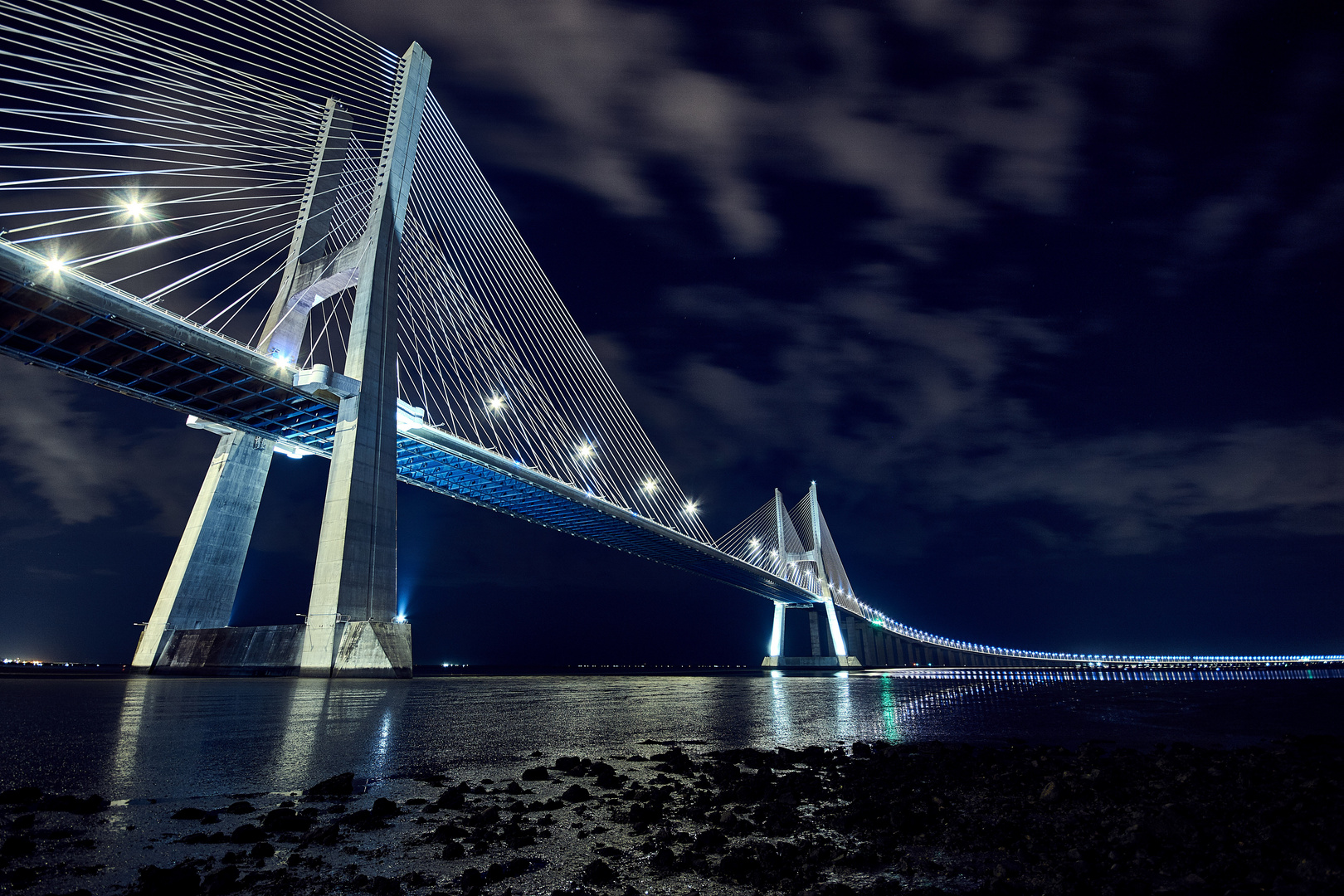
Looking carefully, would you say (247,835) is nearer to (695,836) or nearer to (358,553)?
(695,836)

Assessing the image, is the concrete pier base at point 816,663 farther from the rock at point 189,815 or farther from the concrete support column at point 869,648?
the rock at point 189,815

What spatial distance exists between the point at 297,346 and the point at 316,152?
909 centimetres

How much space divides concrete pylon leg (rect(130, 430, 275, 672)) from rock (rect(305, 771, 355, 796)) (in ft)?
90.9

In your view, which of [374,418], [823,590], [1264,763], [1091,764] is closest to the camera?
[1091,764]

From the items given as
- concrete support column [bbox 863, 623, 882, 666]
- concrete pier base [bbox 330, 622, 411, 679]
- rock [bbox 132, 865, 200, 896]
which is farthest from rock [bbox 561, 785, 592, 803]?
concrete support column [bbox 863, 623, 882, 666]

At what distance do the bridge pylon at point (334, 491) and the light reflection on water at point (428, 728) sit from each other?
15.6ft

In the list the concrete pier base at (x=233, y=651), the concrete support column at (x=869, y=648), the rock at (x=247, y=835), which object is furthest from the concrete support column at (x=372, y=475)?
the concrete support column at (x=869, y=648)

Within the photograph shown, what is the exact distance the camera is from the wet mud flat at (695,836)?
9.02 feet

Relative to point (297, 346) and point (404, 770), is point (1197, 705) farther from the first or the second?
point (297, 346)

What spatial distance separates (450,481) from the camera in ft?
129

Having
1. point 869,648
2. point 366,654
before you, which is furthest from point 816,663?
point 366,654

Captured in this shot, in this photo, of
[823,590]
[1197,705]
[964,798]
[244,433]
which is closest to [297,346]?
[244,433]

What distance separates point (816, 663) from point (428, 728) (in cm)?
7702

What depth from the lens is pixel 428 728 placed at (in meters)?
8.66
